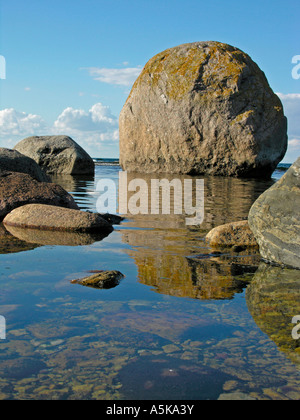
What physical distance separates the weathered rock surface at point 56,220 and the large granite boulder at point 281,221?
2.43 metres

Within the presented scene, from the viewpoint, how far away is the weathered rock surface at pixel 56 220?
6.24 meters

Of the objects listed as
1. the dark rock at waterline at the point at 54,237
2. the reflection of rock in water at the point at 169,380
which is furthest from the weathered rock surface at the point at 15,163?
the reflection of rock in water at the point at 169,380

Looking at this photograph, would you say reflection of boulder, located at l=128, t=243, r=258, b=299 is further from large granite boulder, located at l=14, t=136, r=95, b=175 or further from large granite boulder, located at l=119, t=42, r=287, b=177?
large granite boulder, located at l=14, t=136, r=95, b=175

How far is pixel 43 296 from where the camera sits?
10.8 ft

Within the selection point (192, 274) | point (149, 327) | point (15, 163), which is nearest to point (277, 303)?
point (192, 274)

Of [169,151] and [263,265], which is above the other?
[169,151]

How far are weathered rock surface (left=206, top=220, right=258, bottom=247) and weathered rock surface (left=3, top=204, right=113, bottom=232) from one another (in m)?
1.72

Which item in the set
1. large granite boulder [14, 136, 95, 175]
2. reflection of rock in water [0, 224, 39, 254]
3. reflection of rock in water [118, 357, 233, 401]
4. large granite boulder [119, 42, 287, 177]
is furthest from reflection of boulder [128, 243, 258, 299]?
large granite boulder [14, 136, 95, 175]

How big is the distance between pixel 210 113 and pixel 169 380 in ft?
58.2

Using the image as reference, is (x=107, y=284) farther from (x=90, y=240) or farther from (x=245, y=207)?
(x=245, y=207)

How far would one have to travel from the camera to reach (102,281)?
3648 millimetres
